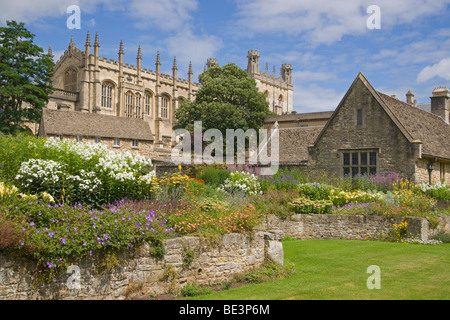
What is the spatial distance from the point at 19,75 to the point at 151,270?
38.0 meters

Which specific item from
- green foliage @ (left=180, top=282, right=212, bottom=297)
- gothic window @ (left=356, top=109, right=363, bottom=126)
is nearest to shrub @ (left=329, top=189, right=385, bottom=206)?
gothic window @ (left=356, top=109, right=363, bottom=126)

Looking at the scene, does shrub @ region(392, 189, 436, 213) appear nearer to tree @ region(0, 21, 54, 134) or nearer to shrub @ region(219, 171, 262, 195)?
shrub @ region(219, 171, 262, 195)

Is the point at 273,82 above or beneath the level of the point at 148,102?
above

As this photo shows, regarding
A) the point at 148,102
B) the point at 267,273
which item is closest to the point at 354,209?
the point at 267,273

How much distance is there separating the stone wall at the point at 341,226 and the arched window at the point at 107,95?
55399 mm

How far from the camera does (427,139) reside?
830 inches

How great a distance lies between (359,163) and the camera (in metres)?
20.8

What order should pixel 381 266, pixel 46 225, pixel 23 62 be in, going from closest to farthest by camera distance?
pixel 46 225 < pixel 381 266 < pixel 23 62

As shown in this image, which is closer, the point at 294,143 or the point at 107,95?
the point at 294,143

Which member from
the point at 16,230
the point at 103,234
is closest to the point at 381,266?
the point at 103,234

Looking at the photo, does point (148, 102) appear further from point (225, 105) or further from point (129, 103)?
point (225, 105)

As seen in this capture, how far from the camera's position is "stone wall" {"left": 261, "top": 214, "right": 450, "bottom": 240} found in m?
13.8

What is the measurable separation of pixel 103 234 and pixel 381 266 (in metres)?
5.71
